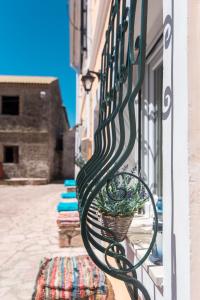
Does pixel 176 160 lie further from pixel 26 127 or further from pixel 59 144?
pixel 59 144

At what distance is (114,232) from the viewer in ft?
5.39

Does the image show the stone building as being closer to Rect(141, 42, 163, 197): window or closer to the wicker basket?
Rect(141, 42, 163, 197): window

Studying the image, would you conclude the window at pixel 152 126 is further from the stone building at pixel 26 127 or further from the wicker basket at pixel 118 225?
the stone building at pixel 26 127

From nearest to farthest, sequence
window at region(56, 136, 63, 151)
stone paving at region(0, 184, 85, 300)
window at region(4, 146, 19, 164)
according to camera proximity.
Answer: stone paving at region(0, 184, 85, 300), window at region(4, 146, 19, 164), window at region(56, 136, 63, 151)

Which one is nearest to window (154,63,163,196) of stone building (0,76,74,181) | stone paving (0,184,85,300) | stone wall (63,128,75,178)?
stone paving (0,184,85,300)

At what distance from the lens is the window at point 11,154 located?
17334mm

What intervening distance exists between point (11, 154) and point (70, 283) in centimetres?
1605

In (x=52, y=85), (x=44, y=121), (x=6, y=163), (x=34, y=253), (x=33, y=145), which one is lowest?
(x=34, y=253)

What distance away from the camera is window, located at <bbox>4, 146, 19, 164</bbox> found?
1733 centimetres

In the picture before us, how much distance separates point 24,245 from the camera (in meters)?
5.33

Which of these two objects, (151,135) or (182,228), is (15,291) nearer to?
(151,135)

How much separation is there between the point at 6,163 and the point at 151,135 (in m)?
15.9

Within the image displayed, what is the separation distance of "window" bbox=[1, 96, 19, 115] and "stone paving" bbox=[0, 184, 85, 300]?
916cm

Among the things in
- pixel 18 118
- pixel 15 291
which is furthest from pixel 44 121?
pixel 15 291
